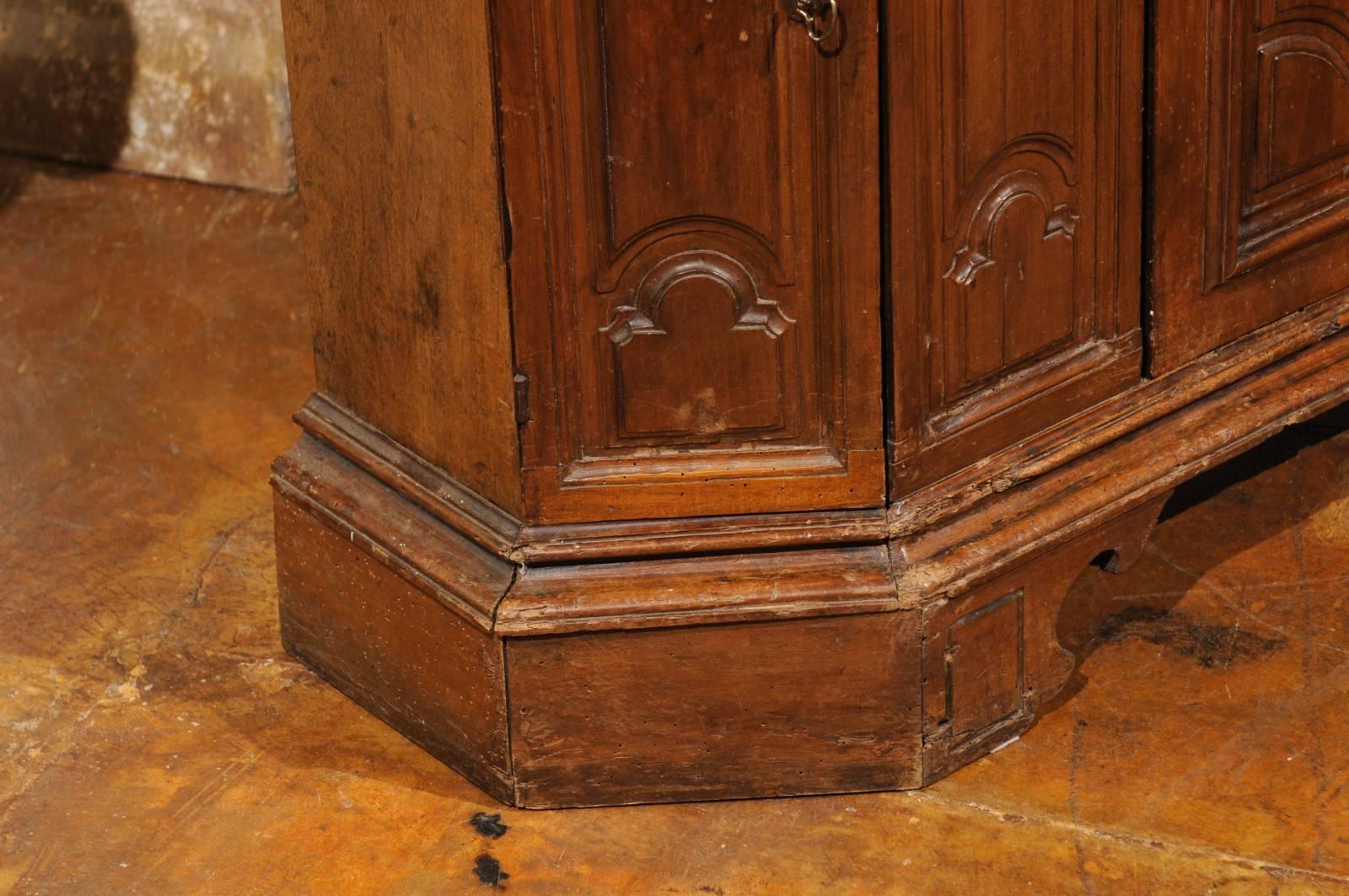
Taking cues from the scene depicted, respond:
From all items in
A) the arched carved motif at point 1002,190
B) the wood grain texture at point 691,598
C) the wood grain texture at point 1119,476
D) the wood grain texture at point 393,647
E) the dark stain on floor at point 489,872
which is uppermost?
the arched carved motif at point 1002,190

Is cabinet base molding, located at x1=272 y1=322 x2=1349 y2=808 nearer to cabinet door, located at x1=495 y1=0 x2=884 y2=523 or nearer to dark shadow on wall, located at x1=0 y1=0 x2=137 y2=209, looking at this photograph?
cabinet door, located at x1=495 y1=0 x2=884 y2=523

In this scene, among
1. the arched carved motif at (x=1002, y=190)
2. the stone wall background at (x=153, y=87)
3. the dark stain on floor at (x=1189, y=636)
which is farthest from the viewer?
the stone wall background at (x=153, y=87)

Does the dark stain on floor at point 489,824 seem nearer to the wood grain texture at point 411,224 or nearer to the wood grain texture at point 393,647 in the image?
the wood grain texture at point 393,647

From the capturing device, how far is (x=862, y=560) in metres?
3.15

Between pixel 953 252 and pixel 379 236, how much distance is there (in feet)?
2.86

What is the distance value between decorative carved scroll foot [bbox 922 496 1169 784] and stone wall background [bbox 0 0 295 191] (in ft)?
9.19

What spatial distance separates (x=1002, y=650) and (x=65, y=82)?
3.45 meters

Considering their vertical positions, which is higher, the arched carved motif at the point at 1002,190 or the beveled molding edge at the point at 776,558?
the arched carved motif at the point at 1002,190

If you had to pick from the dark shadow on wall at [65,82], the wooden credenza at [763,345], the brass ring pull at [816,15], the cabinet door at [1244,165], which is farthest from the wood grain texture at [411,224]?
the dark shadow on wall at [65,82]

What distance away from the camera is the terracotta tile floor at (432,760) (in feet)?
10.3

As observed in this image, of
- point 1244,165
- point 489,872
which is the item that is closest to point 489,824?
point 489,872

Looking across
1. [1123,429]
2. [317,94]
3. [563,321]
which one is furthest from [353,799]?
[1123,429]

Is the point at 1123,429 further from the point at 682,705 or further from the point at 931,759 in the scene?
the point at 682,705

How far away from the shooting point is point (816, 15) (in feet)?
9.32
